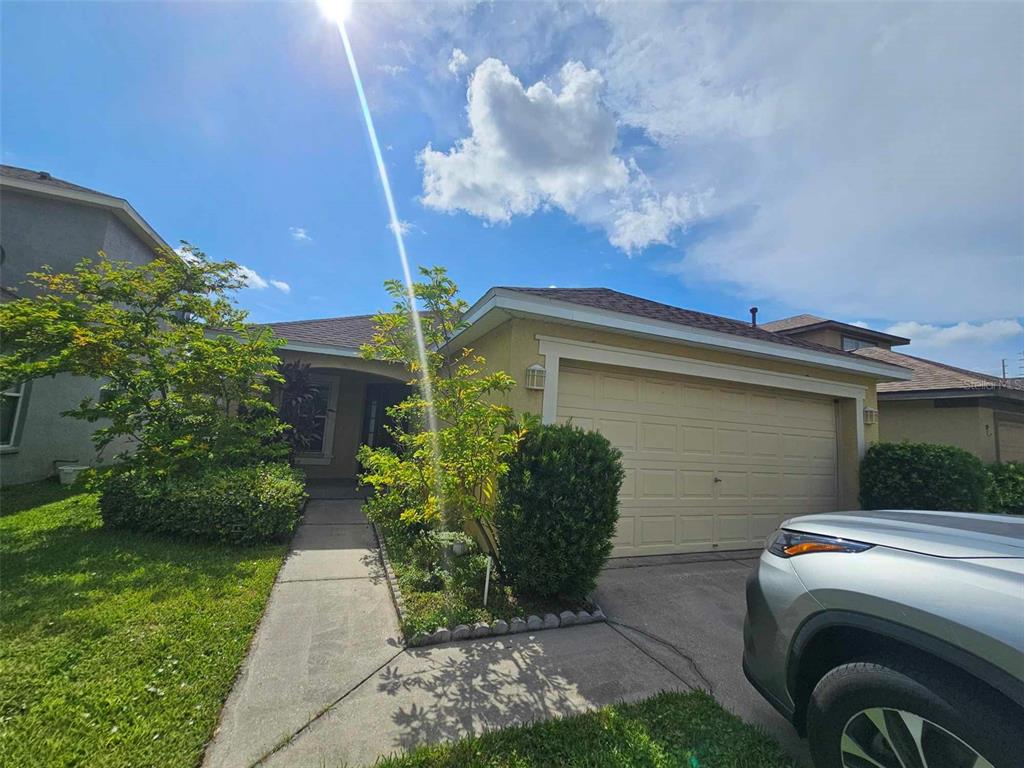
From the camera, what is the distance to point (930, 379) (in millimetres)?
9797

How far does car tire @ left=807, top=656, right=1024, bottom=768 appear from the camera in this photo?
1291mm

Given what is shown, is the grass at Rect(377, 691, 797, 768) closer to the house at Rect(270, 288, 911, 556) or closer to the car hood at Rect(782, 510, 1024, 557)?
the car hood at Rect(782, 510, 1024, 557)

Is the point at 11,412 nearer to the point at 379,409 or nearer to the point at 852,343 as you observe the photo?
the point at 379,409

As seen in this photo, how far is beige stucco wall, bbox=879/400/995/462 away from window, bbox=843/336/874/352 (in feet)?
8.94

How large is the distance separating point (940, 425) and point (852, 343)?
3.87 metres

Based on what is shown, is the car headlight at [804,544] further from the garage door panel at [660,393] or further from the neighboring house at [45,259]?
the neighboring house at [45,259]

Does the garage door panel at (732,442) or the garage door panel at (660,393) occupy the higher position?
the garage door panel at (660,393)

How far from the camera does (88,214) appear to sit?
8.67 metres

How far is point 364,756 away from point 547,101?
7656mm

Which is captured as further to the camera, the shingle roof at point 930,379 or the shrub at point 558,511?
the shingle roof at point 930,379

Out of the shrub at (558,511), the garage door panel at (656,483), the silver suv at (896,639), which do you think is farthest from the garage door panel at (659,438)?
the silver suv at (896,639)

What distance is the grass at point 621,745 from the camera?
6.57 feet

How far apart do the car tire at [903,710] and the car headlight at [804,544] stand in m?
0.44

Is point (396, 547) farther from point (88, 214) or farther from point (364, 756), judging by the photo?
point (88, 214)
